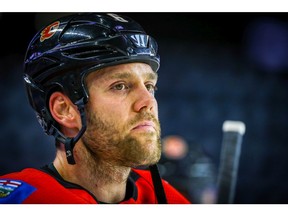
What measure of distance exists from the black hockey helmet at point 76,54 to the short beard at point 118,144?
0.06 meters

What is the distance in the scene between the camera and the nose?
214 cm

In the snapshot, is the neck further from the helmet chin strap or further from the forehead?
the forehead

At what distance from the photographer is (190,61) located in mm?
3543

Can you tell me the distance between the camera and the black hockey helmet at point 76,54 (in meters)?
2.13

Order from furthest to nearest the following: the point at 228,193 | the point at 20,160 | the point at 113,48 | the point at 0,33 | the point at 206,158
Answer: the point at 206,158 < the point at 20,160 < the point at 0,33 < the point at 228,193 < the point at 113,48

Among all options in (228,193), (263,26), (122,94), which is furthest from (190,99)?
(122,94)

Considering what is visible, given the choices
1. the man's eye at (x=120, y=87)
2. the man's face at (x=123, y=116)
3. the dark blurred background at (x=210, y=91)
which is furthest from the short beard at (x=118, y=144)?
the dark blurred background at (x=210, y=91)

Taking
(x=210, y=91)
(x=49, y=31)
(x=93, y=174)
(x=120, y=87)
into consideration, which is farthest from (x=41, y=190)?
(x=210, y=91)

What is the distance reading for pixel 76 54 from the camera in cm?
214

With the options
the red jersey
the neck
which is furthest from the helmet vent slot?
the red jersey

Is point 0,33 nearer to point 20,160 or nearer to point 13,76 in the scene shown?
point 13,76

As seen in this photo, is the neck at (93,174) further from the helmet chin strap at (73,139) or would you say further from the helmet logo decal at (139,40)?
the helmet logo decal at (139,40)
